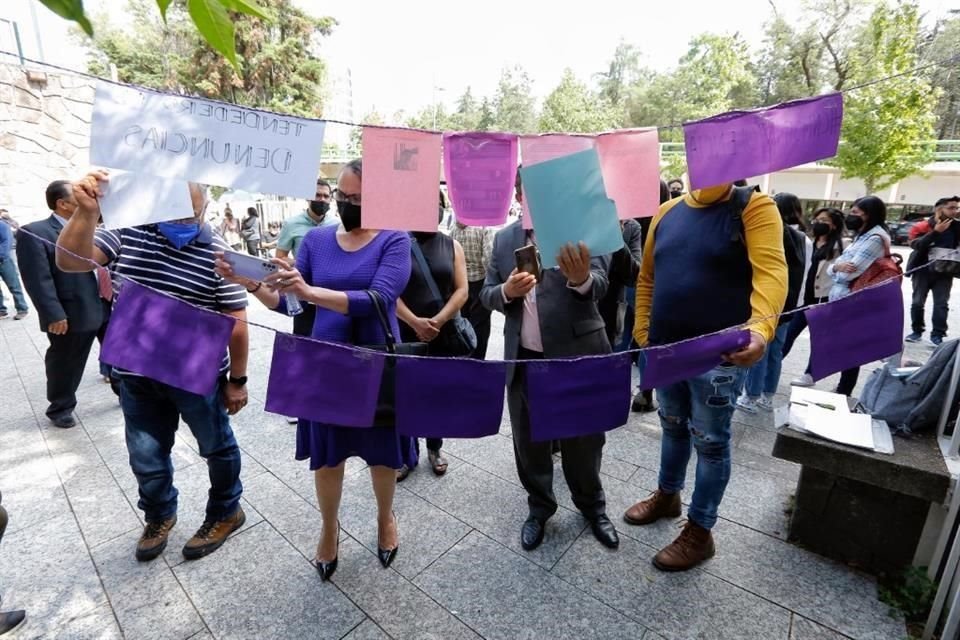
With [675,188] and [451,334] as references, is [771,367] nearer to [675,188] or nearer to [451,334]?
[675,188]

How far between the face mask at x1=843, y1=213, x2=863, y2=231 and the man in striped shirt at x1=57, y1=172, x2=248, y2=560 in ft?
14.6

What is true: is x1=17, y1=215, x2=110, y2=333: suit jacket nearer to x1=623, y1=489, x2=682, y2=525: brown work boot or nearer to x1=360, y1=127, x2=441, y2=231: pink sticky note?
x1=360, y1=127, x2=441, y2=231: pink sticky note

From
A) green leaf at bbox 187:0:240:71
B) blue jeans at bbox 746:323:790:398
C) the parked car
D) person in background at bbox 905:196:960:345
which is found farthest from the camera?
the parked car

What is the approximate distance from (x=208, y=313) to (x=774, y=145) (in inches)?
80.9

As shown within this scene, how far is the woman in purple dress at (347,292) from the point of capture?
1909 millimetres

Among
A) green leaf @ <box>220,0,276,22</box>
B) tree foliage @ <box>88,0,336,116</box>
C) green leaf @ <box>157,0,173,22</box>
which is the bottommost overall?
green leaf @ <box>157,0,173,22</box>

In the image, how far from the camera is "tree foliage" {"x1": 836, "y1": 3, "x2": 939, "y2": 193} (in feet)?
31.1

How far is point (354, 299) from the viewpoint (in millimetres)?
1832

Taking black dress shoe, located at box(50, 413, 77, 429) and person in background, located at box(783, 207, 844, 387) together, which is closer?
black dress shoe, located at box(50, 413, 77, 429)

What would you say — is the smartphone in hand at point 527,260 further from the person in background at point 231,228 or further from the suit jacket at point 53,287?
the person in background at point 231,228

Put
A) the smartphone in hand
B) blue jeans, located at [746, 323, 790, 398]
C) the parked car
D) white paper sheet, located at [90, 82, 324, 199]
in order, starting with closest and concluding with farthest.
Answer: white paper sheet, located at [90, 82, 324, 199] < the smartphone in hand < blue jeans, located at [746, 323, 790, 398] < the parked car

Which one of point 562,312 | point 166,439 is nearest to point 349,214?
point 562,312

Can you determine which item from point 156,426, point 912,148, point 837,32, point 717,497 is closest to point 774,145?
point 717,497

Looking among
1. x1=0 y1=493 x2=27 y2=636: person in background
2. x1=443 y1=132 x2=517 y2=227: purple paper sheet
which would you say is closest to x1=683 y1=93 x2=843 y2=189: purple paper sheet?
x1=443 y1=132 x2=517 y2=227: purple paper sheet
